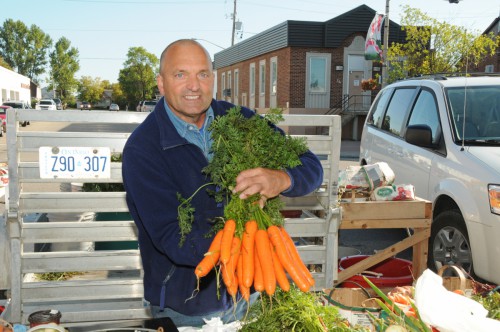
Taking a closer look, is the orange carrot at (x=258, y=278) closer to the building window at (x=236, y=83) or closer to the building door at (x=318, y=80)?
the building door at (x=318, y=80)

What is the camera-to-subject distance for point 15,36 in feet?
406

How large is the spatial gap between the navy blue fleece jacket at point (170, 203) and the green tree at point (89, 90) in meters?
132

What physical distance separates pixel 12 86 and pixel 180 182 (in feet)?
273

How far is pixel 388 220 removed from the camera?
5621 millimetres

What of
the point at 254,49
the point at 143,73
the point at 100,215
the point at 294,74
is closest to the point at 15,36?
the point at 143,73

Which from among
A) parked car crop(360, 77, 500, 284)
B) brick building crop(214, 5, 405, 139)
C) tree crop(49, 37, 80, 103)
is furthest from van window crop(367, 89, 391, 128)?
tree crop(49, 37, 80, 103)

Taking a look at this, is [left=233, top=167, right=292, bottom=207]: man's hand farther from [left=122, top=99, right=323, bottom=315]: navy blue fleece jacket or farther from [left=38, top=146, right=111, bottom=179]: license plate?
[left=38, top=146, right=111, bottom=179]: license plate

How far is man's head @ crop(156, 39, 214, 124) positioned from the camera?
286cm

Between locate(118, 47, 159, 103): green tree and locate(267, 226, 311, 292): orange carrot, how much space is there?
116 m

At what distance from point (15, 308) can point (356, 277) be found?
10.1 feet

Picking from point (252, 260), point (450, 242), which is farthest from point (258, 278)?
point (450, 242)

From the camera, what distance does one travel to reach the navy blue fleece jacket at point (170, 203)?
252cm

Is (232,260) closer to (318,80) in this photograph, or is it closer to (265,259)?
(265,259)

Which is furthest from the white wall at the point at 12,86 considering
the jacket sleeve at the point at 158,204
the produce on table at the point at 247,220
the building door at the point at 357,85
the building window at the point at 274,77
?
the produce on table at the point at 247,220
